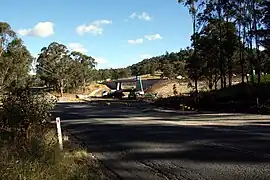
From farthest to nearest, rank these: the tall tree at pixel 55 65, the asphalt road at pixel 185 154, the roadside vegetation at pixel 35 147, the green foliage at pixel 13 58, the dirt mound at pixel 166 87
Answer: the tall tree at pixel 55 65, the dirt mound at pixel 166 87, the green foliage at pixel 13 58, the asphalt road at pixel 185 154, the roadside vegetation at pixel 35 147

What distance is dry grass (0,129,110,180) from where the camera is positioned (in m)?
7.22

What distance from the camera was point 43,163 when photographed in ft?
28.5

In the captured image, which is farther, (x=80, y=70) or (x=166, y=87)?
(x=80, y=70)

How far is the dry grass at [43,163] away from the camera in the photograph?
7219mm

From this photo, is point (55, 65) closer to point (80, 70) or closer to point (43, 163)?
point (80, 70)

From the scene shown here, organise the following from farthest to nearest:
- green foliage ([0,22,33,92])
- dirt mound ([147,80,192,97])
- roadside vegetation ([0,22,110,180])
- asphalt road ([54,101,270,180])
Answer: dirt mound ([147,80,192,97]) → green foliage ([0,22,33,92]) → asphalt road ([54,101,270,180]) → roadside vegetation ([0,22,110,180])

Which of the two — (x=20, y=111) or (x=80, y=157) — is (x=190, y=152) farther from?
(x=20, y=111)

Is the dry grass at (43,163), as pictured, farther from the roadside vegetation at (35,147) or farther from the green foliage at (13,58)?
the green foliage at (13,58)

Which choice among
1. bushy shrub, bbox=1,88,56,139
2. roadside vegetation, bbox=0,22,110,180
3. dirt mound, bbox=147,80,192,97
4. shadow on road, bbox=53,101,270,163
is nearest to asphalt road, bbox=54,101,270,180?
shadow on road, bbox=53,101,270,163

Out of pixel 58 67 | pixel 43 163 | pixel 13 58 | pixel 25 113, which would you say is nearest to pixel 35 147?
pixel 43 163

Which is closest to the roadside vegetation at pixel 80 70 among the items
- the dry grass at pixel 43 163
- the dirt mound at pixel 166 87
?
the dry grass at pixel 43 163

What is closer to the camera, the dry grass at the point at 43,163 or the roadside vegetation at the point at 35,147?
the dry grass at the point at 43,163

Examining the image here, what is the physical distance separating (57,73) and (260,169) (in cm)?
8931

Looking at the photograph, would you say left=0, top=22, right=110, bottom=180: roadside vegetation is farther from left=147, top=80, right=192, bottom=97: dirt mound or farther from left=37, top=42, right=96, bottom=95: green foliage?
left=37, top=42, right=96, bottom=95: green foliage
